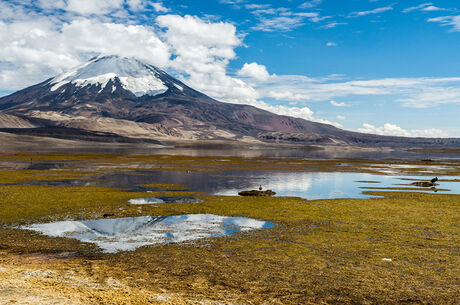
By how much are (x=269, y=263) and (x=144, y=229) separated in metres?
10.2

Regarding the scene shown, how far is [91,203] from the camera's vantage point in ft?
107

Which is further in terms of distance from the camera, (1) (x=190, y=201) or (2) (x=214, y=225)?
(1) (x=190, y=201)

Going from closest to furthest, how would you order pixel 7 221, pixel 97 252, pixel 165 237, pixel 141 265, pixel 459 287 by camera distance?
pixel 459 287 < pixel 141 265 < pixel 97 252 < pixel 165 237 < pixel 7 221

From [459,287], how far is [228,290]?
28.7ft

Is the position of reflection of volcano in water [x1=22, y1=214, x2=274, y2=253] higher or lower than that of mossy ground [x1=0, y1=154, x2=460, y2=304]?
lower

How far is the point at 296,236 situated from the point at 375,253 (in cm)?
481

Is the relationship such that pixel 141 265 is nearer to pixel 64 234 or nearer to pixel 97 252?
pixel 97 252

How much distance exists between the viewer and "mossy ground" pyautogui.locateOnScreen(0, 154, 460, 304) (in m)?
13.1

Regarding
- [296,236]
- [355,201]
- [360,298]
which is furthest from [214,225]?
[355,201]

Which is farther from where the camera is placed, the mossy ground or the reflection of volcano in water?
A: the reflection of volcano in water

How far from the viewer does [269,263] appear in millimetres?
16688

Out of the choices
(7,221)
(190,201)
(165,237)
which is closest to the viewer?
(165,237)

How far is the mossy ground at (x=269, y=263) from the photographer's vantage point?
1305cm

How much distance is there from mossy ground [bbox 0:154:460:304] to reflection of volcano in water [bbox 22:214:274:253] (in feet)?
3.95
